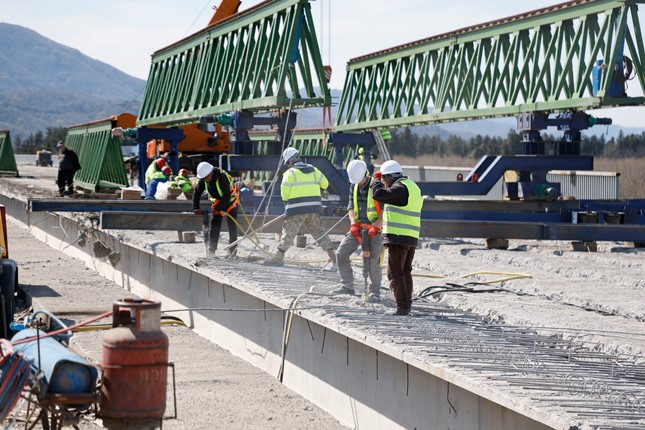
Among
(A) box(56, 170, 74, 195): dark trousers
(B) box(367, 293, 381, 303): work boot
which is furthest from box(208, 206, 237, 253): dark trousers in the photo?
(A) box(56, 170, 74, 195): dark trousers

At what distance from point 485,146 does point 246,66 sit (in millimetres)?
64888

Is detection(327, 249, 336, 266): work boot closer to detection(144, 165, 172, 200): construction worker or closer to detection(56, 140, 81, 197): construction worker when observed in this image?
detection(144, 165, 172, 200): construction worker

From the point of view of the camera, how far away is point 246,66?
22.6 meters

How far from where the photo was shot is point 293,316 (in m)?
12.5

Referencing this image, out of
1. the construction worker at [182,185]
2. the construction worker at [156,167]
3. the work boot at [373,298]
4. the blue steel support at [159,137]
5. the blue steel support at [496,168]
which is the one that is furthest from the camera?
the blue steel support at [159,137]

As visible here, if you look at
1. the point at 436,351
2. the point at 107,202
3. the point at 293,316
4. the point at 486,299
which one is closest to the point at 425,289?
the point at 486,299

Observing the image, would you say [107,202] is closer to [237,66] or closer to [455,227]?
[237,66]

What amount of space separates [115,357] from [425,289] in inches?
276

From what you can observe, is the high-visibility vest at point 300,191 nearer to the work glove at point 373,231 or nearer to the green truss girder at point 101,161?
the work glove at point 373,231

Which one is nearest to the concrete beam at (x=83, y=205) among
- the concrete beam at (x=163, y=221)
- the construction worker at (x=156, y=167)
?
the concrete beam at (x=163, y=221)

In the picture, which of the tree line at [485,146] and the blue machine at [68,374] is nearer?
the blue machine at [68,374]

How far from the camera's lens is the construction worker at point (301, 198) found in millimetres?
15516

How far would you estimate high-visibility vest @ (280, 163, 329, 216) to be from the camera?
50.9 ft

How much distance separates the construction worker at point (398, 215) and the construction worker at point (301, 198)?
14.8 feet
